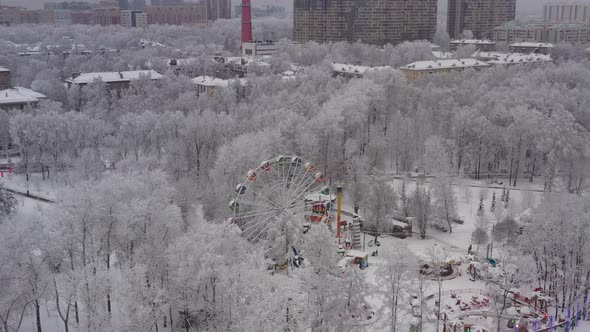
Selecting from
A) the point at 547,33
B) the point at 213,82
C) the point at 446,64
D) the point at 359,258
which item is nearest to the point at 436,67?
the point at 446,64

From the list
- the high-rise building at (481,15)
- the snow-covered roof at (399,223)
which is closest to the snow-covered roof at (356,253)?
the snow-covered roof at (399,223)

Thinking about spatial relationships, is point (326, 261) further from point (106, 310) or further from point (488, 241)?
point (488, 241)

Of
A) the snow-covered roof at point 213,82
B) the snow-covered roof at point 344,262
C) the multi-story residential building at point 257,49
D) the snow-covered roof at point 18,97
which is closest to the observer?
the snow-covered roof at point 344,262

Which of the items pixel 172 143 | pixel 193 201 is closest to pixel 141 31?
pixel 172 143

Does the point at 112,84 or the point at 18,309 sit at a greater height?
the point at 112,84

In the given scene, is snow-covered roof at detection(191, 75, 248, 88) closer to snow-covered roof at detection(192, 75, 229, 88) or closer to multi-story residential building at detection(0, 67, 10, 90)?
snow-covered roof at detection(192, 75, 229, 88)

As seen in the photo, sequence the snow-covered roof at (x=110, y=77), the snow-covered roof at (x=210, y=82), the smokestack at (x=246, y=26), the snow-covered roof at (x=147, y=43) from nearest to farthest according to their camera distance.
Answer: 1. the snow-covered roof at (x=210, y=82)
2. the snow-covered roof at (x=110, y=77)
3. the smokestack at (x=246, y=26)
4. the snow-covered roof at (x=147, y=43)

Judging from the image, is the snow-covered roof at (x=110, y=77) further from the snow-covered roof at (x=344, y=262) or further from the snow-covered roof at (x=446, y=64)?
the snow-covered roof at (x=344, y=262)
